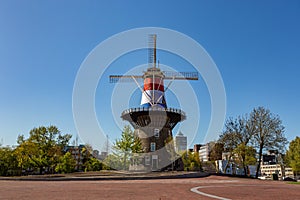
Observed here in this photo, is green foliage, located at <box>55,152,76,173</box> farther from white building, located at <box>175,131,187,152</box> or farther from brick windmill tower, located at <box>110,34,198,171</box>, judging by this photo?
white building, located at <box>175,131,187,152</box>

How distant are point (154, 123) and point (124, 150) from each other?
755cm

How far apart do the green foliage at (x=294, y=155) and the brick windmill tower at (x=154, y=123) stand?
1874cm

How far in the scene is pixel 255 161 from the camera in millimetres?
38094

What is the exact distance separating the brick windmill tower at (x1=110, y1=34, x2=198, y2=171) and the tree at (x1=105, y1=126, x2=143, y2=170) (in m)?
1.26

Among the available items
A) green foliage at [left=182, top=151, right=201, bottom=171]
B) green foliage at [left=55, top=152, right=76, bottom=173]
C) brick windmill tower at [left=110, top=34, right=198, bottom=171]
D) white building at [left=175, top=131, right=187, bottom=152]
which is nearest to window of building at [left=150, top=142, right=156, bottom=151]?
brick windmill tower at [left=110, top=34, right=198, bottom=171]

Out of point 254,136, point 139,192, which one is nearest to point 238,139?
point 254,136

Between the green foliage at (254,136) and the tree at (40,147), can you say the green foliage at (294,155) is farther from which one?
the tree at (40,147)

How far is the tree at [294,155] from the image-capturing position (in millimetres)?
42844

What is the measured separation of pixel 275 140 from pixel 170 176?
16.5 m

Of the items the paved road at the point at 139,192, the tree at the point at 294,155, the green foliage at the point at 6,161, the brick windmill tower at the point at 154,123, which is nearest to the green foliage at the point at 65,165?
the green foliage at the point at 6,161

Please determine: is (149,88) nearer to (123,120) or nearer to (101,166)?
(123,120)

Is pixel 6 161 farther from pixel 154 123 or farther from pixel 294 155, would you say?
pixel 294 155

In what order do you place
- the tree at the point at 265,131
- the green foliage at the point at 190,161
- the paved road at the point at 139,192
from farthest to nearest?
the green foliage at the point at 190,161 < the tree at the point at 265,131 < the paved road at the point at 139,192

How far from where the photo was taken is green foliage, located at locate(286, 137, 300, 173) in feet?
141
